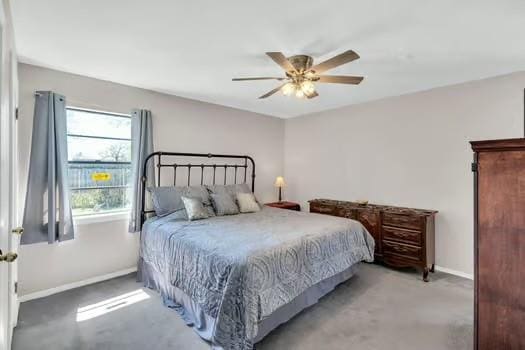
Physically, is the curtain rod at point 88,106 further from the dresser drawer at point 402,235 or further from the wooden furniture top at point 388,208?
the dresser drawer at point 402,235

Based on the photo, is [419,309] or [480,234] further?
[419,309]

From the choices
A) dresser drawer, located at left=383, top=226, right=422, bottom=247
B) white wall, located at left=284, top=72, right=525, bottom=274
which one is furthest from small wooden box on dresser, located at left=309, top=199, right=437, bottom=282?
white wall, located at left=284, top=72, right=525, bottom=274

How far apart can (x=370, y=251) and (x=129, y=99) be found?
370 centimetres

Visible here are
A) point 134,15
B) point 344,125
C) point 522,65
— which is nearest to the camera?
point 134,15

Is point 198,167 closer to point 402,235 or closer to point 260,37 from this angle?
point 260,37

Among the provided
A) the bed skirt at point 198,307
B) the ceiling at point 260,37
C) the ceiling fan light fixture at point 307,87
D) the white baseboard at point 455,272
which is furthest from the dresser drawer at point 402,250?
the ceiling fan light fixture at point 307,87

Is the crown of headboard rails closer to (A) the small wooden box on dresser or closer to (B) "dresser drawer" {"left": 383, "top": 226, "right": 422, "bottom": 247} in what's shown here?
(A) the small wooden box on dresser

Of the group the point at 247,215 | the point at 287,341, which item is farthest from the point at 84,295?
the point at 287,341

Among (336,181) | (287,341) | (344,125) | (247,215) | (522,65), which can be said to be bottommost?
(287,341)

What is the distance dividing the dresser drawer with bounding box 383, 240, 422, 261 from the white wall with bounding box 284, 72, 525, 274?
0.48 meters

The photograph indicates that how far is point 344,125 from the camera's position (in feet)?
15.2

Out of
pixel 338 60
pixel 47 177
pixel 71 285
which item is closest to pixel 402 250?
pixel 338 60

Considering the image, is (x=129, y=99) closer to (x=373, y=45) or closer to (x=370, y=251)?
(x=373, y=45)

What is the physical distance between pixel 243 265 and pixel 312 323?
1021mm
